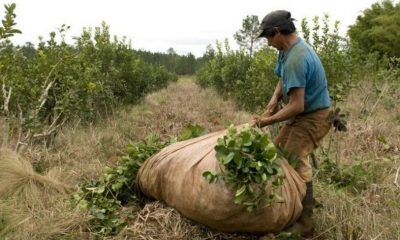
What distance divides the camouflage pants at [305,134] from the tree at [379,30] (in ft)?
37.1

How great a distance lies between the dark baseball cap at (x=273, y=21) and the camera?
370cm

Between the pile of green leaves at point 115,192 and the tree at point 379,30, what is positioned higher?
the tree at point 379,30

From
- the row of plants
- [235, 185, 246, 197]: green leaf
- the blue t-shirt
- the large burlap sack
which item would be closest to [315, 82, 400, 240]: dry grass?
the large burlap sack

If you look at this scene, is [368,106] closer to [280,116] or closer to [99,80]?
[99,80]

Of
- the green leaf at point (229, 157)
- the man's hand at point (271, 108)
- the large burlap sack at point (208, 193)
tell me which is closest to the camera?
the green leaf at point (229, 157)

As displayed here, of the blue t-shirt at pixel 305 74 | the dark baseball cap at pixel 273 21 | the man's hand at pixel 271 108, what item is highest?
Result: the dark baseball cap at pixel 273 21

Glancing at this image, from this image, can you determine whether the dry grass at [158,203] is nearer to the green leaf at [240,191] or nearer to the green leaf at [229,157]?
the green leaf at [240,191]

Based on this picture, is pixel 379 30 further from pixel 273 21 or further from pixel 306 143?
pixel 273 21

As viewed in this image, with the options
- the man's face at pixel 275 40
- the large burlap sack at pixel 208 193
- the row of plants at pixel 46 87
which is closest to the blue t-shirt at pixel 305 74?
the man's face at pixel 275 40

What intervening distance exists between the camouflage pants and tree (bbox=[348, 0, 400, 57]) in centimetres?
1130

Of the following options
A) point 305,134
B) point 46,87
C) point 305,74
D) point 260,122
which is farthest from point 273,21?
point 46,87

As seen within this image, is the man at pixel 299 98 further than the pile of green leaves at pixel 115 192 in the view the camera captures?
No

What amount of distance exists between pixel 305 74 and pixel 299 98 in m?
0.22

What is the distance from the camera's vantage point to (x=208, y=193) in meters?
3.35
